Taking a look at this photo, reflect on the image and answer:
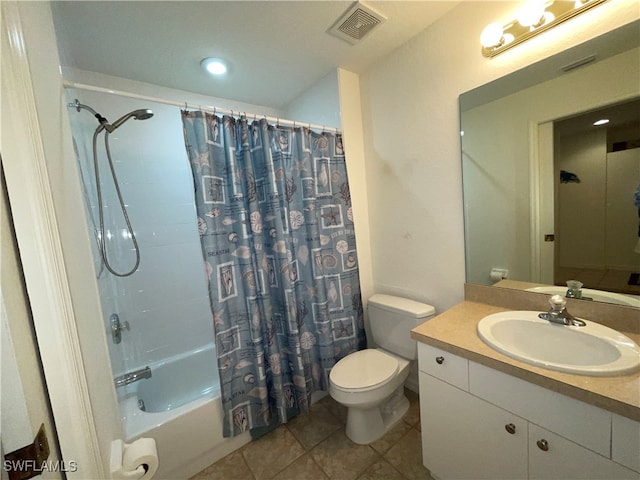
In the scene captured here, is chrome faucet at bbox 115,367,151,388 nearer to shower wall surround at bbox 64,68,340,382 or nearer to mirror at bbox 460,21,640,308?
shower wall surround at bbox 64,68,340,382

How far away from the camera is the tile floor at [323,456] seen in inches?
51.7

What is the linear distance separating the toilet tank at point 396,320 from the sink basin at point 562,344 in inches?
18.0

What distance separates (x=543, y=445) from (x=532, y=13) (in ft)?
5.72

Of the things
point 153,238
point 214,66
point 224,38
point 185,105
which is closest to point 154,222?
point 153,238

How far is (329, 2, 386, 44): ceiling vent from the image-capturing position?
50.1 inches

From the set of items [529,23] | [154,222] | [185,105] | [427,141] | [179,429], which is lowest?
[179,429]

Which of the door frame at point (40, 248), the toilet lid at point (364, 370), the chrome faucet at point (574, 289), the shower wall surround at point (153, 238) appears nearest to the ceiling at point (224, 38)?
the shower wall surround at point (153, 238)

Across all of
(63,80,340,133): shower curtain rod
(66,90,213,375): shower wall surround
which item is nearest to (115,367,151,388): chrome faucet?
(66,90,213,375): shower wall surround

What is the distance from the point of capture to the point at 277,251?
1.53 m

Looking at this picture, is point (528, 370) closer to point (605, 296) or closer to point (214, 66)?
point (605, 296)

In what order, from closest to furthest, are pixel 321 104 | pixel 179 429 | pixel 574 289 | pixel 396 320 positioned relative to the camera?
1. pixel 574 289
2. pixel 179 429
3. pixel 396 320
4. pixel 321 104

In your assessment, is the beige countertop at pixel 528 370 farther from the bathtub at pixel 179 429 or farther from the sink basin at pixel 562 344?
the bathtub at pixel 179 429

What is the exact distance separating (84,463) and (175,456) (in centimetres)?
101

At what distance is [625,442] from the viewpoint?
0.67 meters
